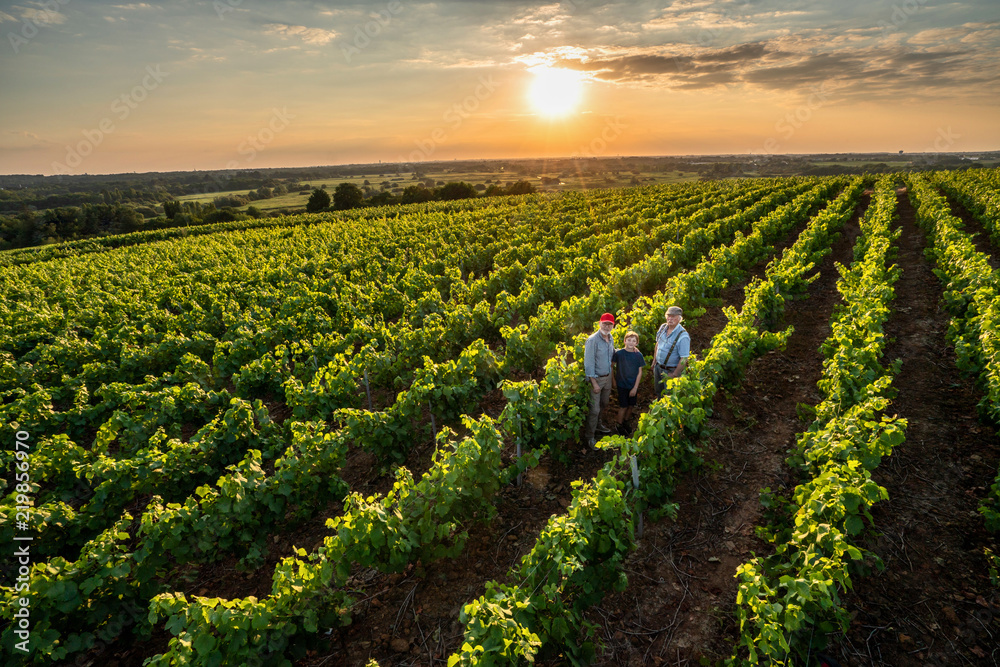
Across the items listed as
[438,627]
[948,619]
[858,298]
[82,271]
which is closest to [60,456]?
[438,627]

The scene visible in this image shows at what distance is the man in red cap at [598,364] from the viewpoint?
21.8ft

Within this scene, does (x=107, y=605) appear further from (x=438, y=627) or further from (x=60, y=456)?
(x=438, y=627)

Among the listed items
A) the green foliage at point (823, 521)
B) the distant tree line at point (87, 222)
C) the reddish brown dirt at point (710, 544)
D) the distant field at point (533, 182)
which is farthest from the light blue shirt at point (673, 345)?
the distant field at point (533, 182)

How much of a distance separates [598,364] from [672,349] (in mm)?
1250

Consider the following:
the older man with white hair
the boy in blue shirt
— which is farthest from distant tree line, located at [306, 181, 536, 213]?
the boy in blue shirt

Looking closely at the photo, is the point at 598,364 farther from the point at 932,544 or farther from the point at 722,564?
the point at 932,544

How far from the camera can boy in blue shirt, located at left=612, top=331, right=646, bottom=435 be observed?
6834 mm

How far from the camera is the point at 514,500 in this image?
648 cm

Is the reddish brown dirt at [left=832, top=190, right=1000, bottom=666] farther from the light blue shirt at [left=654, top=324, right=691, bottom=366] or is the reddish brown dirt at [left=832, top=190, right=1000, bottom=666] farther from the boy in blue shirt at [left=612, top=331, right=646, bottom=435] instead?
the boy in blue shirt at [left=612, top=331, right=646, bottom=435]

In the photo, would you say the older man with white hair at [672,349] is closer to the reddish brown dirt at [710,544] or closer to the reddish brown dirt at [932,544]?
the reddish brown dirt at [710,544]

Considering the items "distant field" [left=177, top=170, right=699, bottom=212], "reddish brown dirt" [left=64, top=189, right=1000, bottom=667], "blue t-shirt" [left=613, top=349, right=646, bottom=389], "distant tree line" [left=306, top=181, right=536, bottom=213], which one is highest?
"distant field" [left=177, top=170, right=699, bottom=212]

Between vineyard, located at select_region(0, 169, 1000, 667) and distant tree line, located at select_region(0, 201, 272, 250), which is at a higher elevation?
distant tree line, located at select_region(0, 201, 272, 250)

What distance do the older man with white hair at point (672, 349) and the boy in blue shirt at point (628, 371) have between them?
1.41 feet

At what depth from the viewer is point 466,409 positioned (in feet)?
25.6
